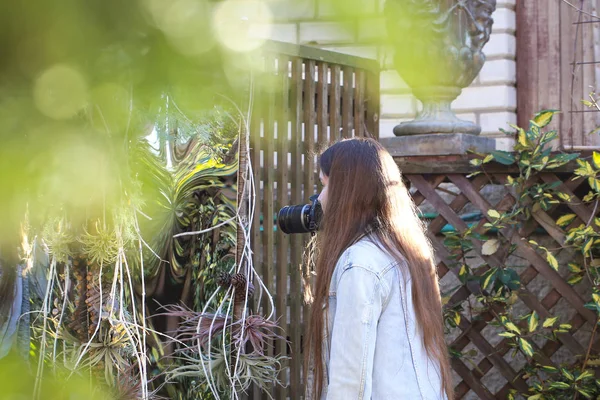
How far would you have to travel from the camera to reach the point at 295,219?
2348 millimetres

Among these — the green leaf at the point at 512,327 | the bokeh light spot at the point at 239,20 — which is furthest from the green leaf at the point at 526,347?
the bokeh light spot at the point at 239,20

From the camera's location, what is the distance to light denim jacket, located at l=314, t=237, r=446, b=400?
6.17 ft

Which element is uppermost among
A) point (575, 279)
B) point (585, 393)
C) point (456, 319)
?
point (575, 279)

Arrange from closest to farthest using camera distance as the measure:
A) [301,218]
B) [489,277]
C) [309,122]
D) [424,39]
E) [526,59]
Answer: [424,39]
[301,218]
[489,277]
[309,122]
[526,59]

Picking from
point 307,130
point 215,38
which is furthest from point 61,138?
point 307,130

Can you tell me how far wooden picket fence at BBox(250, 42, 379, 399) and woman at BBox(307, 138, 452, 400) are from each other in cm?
145

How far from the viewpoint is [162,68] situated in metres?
0.66

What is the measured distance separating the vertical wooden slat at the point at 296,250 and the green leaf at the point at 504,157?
1.00 metres

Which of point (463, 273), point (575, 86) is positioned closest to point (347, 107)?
point (463, 273)

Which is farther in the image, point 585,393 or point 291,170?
point 291,170

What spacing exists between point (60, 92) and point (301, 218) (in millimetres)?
1740

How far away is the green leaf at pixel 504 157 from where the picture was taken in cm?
381

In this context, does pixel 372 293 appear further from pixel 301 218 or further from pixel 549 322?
pixel 549 322

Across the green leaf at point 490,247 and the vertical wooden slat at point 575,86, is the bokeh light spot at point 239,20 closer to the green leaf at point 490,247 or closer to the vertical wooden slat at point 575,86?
the green leaf at point 490,247
